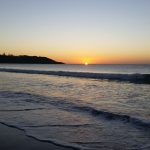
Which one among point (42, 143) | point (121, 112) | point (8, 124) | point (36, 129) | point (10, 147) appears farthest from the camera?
point (121, 112)

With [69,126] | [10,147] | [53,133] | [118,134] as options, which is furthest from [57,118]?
[10,147]

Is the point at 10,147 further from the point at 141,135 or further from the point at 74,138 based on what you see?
the point at 141,135

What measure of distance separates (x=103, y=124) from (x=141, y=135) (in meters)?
1.58

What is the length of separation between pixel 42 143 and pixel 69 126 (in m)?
1.80

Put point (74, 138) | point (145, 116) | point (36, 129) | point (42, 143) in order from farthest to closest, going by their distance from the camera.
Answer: point (145, 116) → point (36, 129) → point (74, 138) → point (42, 143)

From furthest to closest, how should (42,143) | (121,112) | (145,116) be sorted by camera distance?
(121,112)
(145,116)
(42,143)

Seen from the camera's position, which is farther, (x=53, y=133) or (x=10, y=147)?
(x=53, y=133)

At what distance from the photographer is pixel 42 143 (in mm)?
6781

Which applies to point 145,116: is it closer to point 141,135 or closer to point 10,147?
point 141,135

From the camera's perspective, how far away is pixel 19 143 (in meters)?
6.70

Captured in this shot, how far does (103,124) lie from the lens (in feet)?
28.9

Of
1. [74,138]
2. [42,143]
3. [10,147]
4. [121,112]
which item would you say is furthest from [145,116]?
[10,147]

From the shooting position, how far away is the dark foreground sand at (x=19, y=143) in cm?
638

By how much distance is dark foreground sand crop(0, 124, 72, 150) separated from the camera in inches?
251
